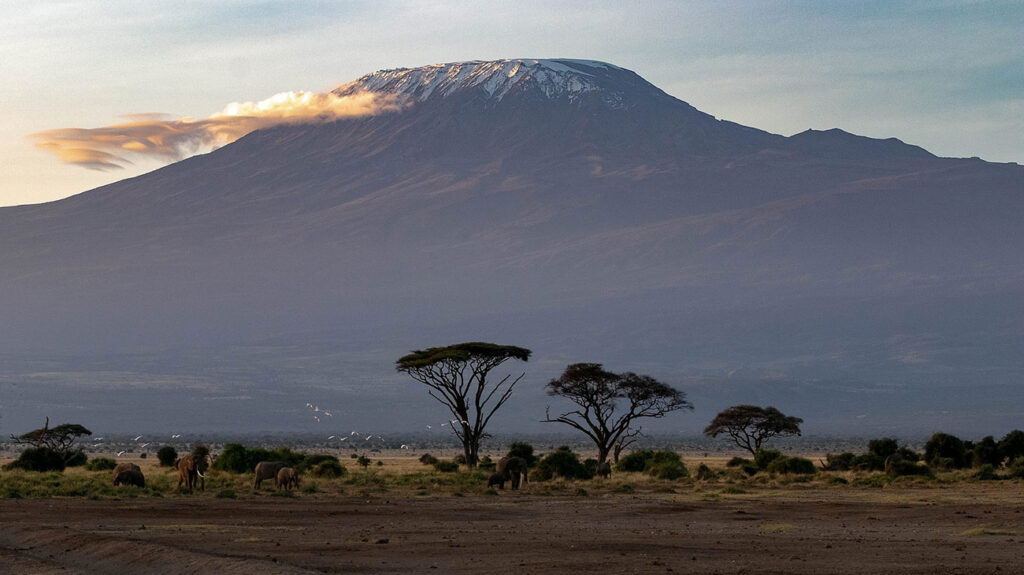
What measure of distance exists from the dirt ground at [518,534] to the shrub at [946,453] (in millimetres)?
18463

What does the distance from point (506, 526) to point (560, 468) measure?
20797 mm

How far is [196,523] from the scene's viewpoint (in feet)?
100

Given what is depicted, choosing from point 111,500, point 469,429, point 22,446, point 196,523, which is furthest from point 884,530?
point 22,446

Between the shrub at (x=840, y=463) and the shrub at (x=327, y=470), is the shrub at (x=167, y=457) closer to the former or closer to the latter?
the shrub at (x=327, y=470)

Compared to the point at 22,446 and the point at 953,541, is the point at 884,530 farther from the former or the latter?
the point at 22,446

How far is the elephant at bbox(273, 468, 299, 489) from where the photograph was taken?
4256 cm

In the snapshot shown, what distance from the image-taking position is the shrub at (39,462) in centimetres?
5331

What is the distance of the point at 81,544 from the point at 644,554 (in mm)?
9591

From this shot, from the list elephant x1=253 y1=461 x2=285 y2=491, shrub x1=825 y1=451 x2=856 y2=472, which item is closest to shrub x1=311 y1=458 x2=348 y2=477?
elephant x1=253 y1=461 x2=285 y2=491

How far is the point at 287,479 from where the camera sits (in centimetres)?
4262

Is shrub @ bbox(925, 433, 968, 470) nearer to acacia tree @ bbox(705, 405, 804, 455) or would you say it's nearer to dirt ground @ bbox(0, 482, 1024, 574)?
acacia tree @ bbox(705, 405, 804, 455)

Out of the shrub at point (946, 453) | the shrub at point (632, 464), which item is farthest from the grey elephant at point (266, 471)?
the shrub at point (946, 453)

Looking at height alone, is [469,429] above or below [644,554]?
above

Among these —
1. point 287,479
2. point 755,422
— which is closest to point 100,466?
point 287,479
